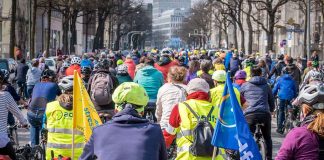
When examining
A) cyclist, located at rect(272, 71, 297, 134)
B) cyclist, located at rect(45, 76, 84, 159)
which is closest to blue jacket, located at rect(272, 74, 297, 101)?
cyclist, located at rect(272, 71, 297, 134)

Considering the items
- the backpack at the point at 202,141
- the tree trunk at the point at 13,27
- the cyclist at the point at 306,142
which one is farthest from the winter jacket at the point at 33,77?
the cyclist at the point at 306,142

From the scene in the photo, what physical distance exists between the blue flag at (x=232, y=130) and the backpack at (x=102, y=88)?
11.0 ft

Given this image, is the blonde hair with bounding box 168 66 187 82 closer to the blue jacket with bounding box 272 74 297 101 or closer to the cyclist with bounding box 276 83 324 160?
the cyclist with bounding box 276 83 324 160

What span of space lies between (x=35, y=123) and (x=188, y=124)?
204 inches

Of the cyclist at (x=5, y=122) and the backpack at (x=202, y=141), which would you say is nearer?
the backpack at (x=202, y=141)

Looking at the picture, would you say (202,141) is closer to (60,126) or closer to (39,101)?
(60,126)

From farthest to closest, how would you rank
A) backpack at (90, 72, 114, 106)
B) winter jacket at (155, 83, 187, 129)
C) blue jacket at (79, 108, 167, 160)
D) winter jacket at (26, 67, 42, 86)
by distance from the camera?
winter jacket at (26, 67, 42, 86) → winter jacket at (155, 83, 187, 129) → backpack at (90, 72, 114, 106) → blue jacket at (79, 108, 167, 160)

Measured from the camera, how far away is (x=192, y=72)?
755 inches

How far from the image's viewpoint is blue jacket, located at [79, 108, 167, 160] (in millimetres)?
5598

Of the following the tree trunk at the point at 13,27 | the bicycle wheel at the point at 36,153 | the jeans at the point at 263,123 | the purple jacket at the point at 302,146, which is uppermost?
the tree trunk at the point at 13,27

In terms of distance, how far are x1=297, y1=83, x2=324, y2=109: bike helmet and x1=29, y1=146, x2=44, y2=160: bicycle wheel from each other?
5.42m

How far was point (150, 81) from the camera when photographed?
16359 mm

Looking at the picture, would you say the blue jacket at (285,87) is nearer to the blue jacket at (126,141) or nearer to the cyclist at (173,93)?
the cyclist at (173,93)

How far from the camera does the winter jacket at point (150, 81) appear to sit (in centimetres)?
1631
